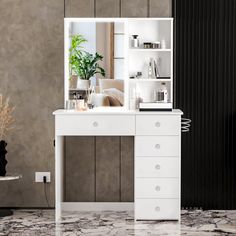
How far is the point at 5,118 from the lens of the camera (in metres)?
5.85

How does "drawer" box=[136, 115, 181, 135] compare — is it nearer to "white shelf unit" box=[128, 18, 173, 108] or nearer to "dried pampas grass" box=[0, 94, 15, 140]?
"white shelf unit" box=[128, 18, 173, 108]

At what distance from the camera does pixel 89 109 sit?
19.7ft

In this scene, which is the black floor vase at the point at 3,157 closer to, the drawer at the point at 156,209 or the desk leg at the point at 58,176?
the desk leg at the point at 58,176

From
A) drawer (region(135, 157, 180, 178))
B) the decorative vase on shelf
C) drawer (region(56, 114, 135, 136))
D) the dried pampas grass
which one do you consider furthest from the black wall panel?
the dried pampas grass

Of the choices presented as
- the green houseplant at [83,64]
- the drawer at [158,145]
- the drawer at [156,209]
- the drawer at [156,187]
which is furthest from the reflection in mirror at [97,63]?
the drawer at [156,209]

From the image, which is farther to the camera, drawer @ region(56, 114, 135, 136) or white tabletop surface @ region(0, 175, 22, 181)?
white tabletop surface @ region(0, 175, 22, 181)

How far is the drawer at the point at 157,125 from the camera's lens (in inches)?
220

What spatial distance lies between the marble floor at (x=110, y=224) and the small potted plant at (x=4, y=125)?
18.1 inches

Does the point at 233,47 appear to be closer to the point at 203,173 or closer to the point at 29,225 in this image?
the point at 203,173

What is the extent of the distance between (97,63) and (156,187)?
1.24 meters

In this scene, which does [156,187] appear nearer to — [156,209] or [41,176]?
[156,209]

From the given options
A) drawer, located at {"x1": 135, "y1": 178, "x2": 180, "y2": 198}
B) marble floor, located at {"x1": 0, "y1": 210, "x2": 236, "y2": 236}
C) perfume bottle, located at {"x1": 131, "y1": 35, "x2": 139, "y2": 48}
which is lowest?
marble floor, located at {"x1": 0, "y1": 210, "x2": 236, "y2": 236}

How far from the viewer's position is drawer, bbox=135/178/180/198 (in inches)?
222

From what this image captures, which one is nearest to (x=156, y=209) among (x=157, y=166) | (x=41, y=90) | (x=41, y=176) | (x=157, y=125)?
(x=157, y=166)
